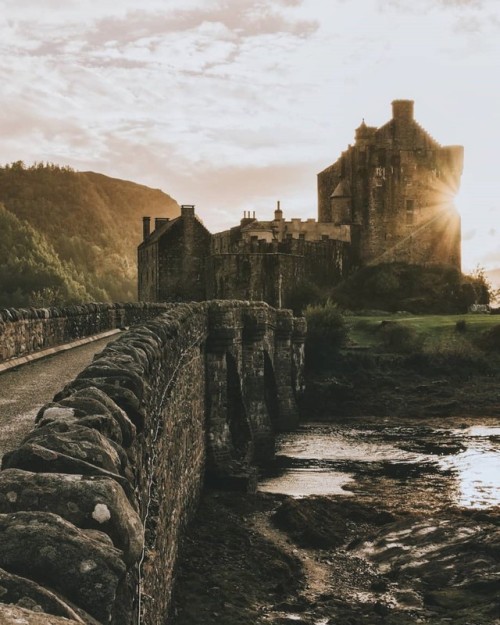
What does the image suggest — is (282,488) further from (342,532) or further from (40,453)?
(40,453)

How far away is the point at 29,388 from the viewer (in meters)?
10.1

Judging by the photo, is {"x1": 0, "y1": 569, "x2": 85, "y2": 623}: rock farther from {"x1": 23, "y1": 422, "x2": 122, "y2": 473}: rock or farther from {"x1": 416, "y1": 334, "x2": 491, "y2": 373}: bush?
{"x1": 416, "y1": 334, "x2": 491, "y2": 373}: bush

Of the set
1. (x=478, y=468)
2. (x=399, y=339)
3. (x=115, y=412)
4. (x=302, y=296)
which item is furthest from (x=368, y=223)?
(x=115, y=412)

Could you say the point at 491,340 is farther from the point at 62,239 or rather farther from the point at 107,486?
the point at 62,239

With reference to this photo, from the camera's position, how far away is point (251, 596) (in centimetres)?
1317

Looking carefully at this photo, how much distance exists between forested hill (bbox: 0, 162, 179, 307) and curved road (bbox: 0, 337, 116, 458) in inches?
2608

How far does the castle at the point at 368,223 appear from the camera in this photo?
193 feet

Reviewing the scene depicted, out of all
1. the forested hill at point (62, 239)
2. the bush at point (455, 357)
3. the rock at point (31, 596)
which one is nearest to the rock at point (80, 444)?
the rock at point (31, 596)

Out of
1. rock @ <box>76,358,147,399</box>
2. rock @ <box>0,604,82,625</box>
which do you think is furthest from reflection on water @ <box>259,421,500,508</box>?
rock @ <box>0,604,82,625</box>

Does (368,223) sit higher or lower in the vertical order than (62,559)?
higher

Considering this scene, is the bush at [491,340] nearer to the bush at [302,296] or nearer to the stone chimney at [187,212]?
the bush at [302,296]

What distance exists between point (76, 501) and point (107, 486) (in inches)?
5.5

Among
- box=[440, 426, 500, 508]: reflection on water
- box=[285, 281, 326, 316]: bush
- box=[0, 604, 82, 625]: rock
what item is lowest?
box=[440, 426, 500, 508]: reflection on water

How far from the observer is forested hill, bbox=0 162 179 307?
86750 mm
